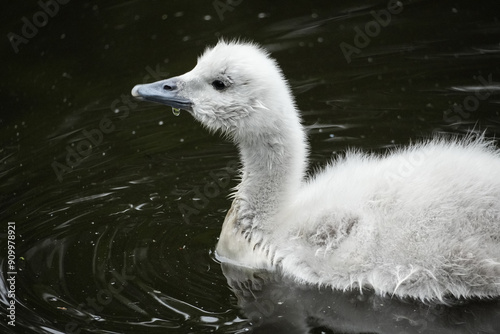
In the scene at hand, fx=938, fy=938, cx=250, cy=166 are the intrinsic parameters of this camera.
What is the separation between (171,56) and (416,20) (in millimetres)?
2389

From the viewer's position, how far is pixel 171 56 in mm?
8688

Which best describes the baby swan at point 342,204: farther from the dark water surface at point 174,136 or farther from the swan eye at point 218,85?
the dark water surface at point 174,136

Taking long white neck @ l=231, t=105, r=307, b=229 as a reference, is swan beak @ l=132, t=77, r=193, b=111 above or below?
above

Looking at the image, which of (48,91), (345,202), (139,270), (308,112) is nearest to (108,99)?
(48,91)

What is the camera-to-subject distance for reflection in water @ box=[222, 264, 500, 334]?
4961 mm

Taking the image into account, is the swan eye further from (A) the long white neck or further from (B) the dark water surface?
(B) the dark water surface

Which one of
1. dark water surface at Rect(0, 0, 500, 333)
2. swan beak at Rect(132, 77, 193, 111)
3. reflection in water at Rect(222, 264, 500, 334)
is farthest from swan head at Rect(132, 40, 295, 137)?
reflection in water at Rect(222, 264, 500, 334)

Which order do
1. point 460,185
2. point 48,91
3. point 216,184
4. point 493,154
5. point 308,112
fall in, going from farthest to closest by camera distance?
point 48,91 < point 308,112 < point 216,184 < point 493,154 < point 460,185

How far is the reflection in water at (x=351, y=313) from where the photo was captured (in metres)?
4.96

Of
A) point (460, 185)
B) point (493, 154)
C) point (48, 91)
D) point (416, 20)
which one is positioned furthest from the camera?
point (416, 20)

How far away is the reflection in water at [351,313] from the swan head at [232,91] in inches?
39.7

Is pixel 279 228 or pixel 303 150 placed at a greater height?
pixel 303 150

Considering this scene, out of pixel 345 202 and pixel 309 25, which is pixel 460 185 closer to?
pixel 345 202

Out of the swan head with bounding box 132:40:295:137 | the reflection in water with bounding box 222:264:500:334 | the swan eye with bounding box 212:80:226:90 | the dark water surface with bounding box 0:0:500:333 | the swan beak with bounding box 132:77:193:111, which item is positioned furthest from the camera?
the swan beak with bounding box 132:77:193:111
